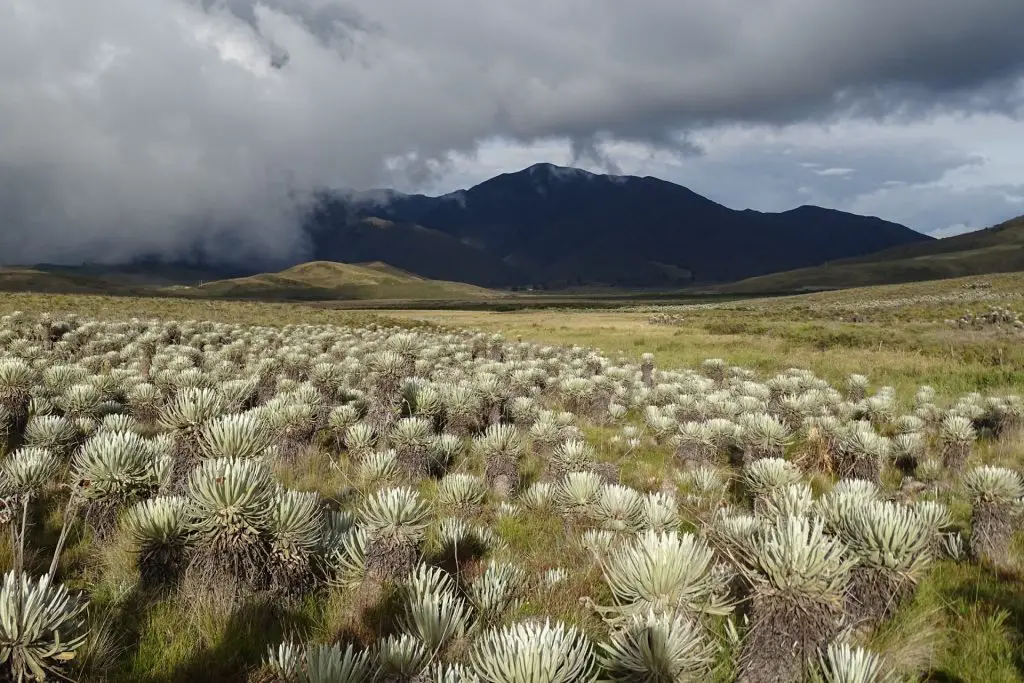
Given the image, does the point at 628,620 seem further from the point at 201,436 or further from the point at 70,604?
the point at 201,436

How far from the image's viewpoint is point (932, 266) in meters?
141

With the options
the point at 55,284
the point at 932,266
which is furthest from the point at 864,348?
the point at 55,284

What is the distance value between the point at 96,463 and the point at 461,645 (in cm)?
324

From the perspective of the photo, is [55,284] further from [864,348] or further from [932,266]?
[932,266]

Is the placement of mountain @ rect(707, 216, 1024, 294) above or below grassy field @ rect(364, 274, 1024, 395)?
above

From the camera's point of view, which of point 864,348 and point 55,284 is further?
point 55,284

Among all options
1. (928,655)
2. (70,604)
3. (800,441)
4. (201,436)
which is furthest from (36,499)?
(800,441)

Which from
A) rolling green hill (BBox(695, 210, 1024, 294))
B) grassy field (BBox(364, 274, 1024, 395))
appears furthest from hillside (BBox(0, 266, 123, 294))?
rolling green hill (BBox(695, 210, 1024, 294))

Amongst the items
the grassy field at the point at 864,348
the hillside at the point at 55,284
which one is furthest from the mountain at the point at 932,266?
the hillside at the point at 55,284

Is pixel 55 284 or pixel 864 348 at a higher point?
pixel 55 284

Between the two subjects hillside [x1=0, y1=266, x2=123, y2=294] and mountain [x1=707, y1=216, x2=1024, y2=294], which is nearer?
hillside [x1=0, y1=266, x2=123, y2=294]

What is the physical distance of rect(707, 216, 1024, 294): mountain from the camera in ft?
433

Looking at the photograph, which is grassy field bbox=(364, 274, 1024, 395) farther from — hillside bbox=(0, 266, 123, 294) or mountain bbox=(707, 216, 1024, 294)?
hillside bbox=(0, 266, 123, 294)

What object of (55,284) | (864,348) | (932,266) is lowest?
(864,348)
